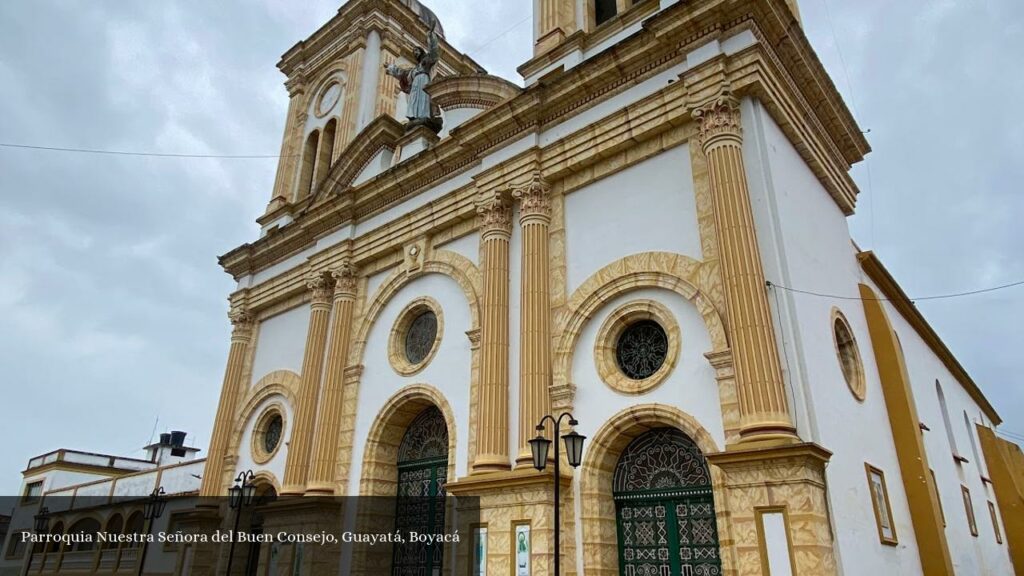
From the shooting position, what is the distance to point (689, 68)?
1073 centimetres

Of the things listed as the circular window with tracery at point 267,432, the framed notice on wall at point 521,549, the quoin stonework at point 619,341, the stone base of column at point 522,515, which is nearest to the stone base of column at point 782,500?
the quoin stonework at point 619,341

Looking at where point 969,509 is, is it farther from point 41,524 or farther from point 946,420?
point 41,524

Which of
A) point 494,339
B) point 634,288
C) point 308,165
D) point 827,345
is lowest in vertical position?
point 827,345

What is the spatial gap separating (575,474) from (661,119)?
583 cm


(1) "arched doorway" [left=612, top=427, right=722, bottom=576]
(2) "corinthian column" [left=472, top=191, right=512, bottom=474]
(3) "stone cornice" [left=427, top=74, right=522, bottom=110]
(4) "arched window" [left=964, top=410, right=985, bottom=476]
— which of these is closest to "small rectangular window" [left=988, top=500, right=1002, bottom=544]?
(4) "arched window" [left=964, top=410, right=985, bottom=476]

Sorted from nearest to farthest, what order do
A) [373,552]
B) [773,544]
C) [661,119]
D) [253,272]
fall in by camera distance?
[773,544] < [661,119] < [373,552] < [253,272]

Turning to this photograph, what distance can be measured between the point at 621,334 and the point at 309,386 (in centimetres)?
814

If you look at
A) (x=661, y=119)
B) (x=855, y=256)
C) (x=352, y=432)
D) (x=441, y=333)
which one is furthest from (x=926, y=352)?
(x=352, y=432)

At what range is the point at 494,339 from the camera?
471 inches

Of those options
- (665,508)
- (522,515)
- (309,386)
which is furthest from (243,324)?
(665,508)

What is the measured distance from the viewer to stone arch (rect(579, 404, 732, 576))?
30.7 ft

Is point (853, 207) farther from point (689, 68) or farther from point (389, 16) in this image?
point (389, 16)

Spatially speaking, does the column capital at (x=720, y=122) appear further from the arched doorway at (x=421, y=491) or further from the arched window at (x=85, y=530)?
the arched window at (x=85, y=530)

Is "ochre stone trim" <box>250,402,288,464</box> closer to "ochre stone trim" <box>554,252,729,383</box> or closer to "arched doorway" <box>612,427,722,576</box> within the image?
"ochre stone trim" <box>554,252,729,383</box>
